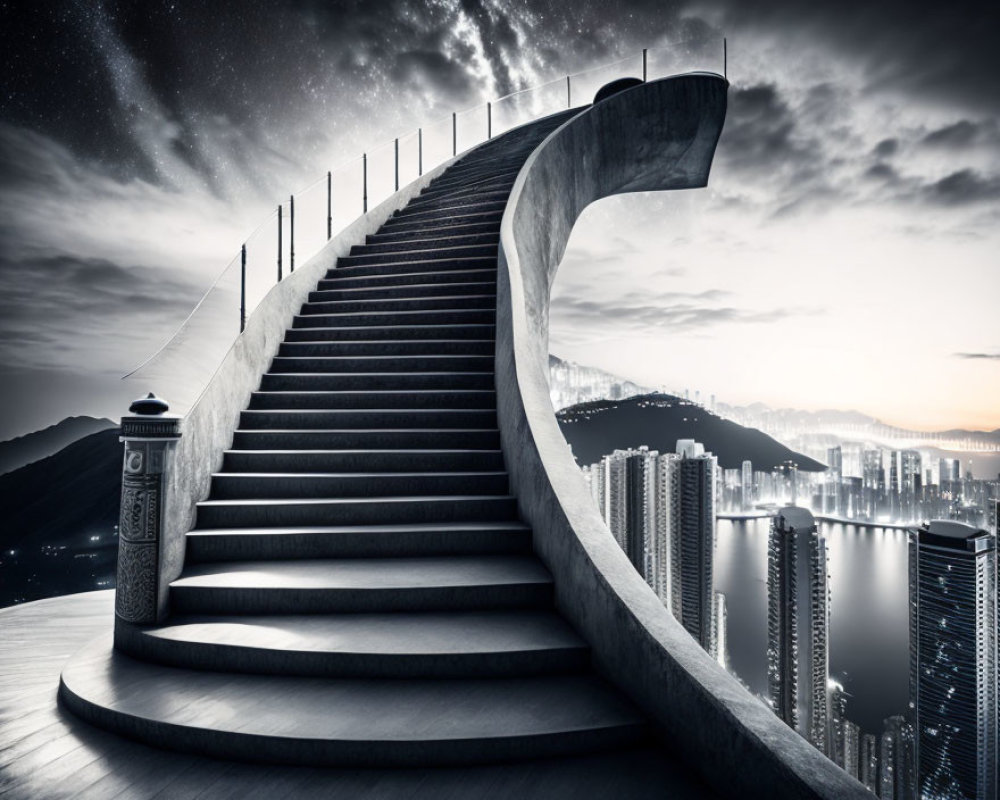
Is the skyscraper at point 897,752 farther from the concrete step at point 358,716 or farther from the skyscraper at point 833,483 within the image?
the skyscraper at point 833,483

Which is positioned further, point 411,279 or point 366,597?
point 411,279

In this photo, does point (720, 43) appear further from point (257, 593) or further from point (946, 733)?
point (946, 733)

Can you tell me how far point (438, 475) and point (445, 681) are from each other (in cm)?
136

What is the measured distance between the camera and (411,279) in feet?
17.6

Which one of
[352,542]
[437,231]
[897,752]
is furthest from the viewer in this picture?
[897,752]

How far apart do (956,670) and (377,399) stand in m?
17.6

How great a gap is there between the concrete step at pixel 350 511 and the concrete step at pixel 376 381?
48.6 inches

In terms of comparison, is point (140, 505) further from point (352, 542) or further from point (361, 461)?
point (361, 461)

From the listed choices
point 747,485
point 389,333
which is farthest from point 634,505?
point 747,485

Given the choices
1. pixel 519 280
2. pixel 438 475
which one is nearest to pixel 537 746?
pixel 438 475

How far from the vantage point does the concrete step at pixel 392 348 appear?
4359 mm

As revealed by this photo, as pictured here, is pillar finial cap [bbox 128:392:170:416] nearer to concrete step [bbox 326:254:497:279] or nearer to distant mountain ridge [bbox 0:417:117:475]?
concrete step [bbox 326:254:497:279]

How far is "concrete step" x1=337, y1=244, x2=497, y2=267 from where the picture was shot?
5648 mm

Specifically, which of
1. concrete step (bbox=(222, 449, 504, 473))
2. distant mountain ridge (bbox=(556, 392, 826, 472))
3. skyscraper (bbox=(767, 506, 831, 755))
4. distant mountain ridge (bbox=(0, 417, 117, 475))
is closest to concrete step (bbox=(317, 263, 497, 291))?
concrete step (bbox=(222, 449, 504, 473))
